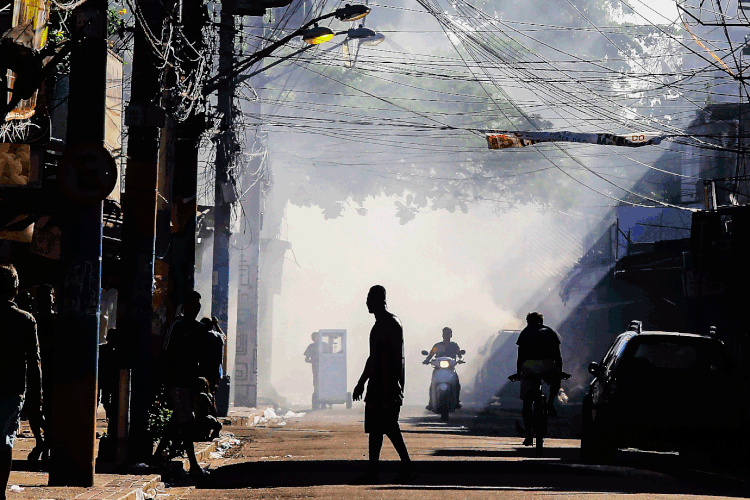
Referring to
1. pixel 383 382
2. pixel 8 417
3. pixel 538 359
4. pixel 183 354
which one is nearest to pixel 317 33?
pixel 538 359

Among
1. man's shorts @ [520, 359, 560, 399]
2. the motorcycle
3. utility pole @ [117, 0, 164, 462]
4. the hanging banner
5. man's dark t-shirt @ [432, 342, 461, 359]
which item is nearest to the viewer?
utility pole @ [117, 0, 164, 462]

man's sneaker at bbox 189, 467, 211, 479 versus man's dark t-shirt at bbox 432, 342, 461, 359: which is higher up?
man's dark t-shirt at bbox 432, 342, 461, 359

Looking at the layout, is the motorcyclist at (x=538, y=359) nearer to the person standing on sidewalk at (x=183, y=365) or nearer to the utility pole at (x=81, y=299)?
the person standing on sidewalk at (x=183, y=365)

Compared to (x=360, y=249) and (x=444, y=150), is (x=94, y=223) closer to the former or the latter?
(x=444, y=150)

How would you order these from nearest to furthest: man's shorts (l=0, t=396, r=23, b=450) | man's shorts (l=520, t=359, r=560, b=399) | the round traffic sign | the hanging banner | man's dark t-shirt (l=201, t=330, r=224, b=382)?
man's shorts (l=0, t=396, r=23, b=450)
the round traffic sign
man's dark t-shirt (l=201, t=330, r=224, b=382)
man's shorts (l=520, t=359, r=560, b=399)
the hanging banner

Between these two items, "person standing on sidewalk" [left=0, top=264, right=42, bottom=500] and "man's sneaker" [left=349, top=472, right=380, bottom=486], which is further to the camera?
"man's sneaker" [left=349, top=472, right=380, bottom=486]

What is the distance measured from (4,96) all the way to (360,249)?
58293 mm

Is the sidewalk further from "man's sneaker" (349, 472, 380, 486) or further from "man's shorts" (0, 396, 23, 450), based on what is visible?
"man's sneaker" (349, 472, 380, 486)

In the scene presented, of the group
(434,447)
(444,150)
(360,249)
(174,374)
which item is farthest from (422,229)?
(174,374)

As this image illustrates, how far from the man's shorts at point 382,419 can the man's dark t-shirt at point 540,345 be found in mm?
4603

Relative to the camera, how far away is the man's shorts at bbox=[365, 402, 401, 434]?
1108cm

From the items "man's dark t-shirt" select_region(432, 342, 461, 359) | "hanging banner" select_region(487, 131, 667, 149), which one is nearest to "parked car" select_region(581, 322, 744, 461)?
"hanging banner" select_region(487, 131, 667, 149)

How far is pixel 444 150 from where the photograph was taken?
48.9m

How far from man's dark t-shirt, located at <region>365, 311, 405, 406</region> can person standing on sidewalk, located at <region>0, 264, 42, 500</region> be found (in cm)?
399
